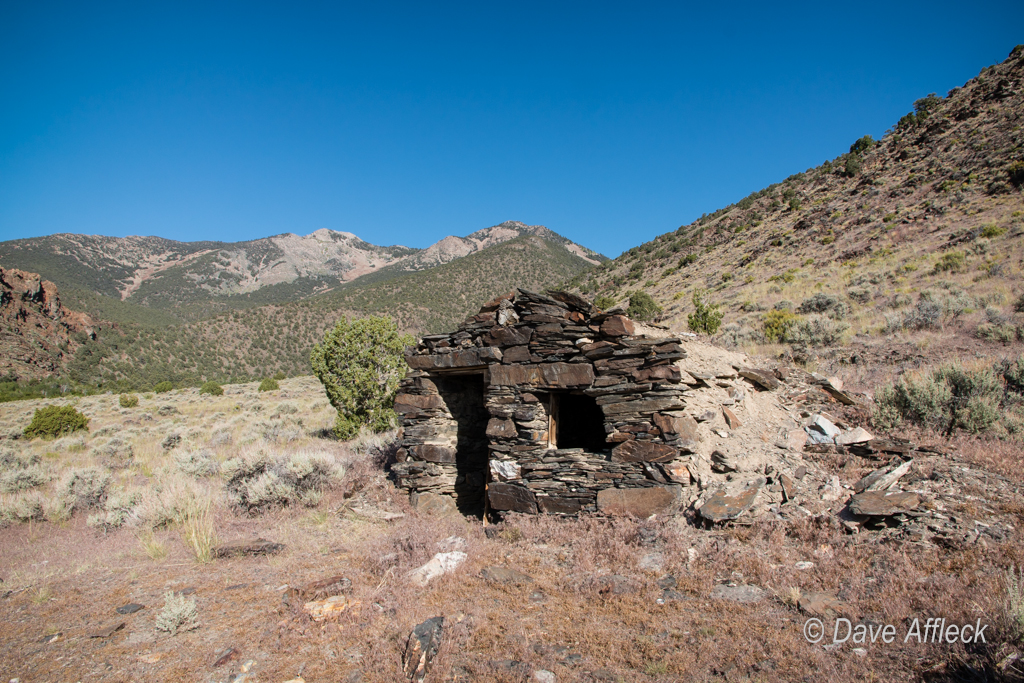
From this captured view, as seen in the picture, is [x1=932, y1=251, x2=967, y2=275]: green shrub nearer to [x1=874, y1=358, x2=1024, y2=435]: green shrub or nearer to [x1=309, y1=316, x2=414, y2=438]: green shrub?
[x1=874, y1=358, x2=1024, y2=435]: green shrub

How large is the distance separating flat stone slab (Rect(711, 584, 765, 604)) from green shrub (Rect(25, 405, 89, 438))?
75.7ft

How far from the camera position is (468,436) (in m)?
9.10

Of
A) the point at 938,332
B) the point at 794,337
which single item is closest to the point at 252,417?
the point at 794,337

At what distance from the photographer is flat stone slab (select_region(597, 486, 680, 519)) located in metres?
6.16

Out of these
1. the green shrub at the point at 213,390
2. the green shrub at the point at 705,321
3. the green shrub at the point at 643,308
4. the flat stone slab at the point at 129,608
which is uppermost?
the green shrub at the point at 643,308

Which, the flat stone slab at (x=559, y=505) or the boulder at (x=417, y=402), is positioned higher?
the boulder at (x=417, y=402)

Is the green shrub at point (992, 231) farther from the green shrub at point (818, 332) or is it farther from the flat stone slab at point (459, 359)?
the flat stone slab at point (459, 359)

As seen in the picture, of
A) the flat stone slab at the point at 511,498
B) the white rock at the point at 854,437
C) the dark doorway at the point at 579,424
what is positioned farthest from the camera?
the dark doorway at the point at 579,424

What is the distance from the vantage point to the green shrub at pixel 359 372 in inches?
539

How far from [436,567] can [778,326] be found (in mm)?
15560

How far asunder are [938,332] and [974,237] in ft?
41.6

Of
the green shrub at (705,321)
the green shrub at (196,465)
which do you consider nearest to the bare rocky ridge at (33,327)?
the green shrub at (196,465)

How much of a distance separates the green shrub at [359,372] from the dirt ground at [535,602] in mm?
6184

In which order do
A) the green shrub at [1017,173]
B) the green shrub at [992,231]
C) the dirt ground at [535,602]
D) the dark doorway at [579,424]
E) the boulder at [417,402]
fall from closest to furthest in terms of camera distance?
the dirt ground at [535,602], the boulder at [417,402], the dark doorway at [579,424], the green shrub at [992,231], the green shrub at [1017,173]
